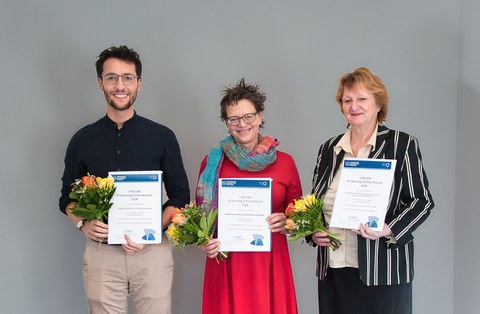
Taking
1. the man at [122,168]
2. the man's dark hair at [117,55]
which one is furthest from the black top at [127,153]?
the man's dark hair at [117,55]

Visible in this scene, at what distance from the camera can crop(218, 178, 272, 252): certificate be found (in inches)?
84.0

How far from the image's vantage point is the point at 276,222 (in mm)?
2139

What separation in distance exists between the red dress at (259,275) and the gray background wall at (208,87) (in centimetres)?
77

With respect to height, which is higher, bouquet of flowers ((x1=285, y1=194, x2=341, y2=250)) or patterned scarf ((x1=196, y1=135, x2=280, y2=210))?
patterned scarf ((x1=196, y1=135, x2=280, y2=210))

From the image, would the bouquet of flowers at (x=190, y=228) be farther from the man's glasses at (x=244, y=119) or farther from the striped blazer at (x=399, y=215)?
the striped blazer at (x=399, y=215)

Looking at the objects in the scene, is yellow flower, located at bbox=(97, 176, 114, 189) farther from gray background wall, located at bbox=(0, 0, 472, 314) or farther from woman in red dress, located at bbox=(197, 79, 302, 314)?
gray background wall, located at bbox=(0, 0, 472, 314)

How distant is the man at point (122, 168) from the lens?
7.59 feet

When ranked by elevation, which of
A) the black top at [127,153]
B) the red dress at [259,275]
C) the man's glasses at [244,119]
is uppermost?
the man's glasses at [244,119]

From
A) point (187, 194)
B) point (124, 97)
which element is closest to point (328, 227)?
point (187, 194)

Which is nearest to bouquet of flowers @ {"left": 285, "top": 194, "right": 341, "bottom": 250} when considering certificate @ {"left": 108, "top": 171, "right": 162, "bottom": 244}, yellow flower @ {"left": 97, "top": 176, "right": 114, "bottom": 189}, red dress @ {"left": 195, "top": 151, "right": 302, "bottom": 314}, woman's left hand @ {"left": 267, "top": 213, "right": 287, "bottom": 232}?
woman's left hand @ {"left": 267, "top": 213, "right": 287, "bottom": 232}

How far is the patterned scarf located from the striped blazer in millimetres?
530

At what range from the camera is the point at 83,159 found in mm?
2361
